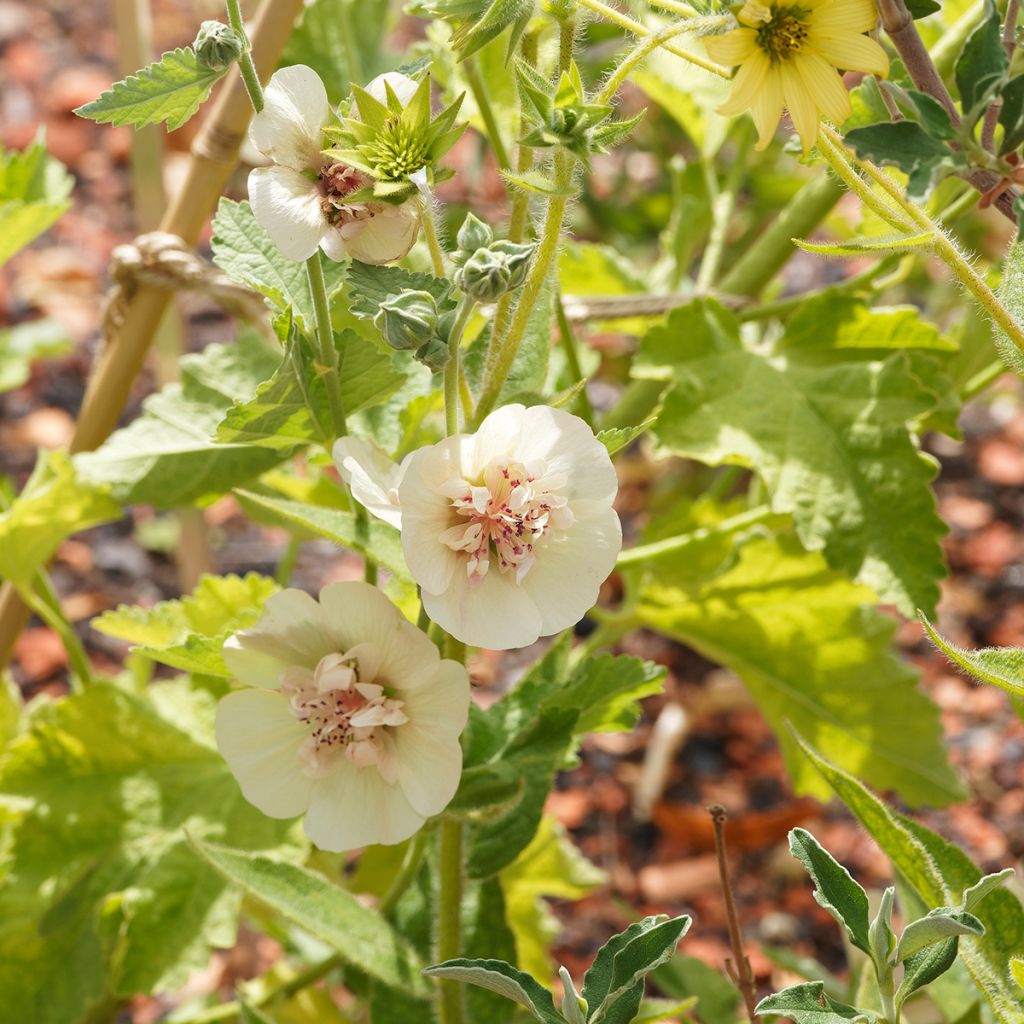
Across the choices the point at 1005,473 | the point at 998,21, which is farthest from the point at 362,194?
the point at 1005,473

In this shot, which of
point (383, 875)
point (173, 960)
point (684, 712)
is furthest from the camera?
point (684, 712)

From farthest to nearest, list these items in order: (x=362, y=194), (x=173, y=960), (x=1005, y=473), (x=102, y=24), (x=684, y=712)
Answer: (x=102, y=24)
(x=1005, y=473)
(x=684, y=712)
(x=173, y=960)
(x=362, y=194)

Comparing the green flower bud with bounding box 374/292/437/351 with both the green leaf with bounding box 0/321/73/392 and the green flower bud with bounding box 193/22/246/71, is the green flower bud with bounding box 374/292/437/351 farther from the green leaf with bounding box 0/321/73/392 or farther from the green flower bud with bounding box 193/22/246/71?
the green leaf with bounding box 0/321/73/392

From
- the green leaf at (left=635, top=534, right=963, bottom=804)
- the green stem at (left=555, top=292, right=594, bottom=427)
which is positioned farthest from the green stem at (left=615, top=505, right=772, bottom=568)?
the green stem at (left=555, top=292, right=594, bottom=427)

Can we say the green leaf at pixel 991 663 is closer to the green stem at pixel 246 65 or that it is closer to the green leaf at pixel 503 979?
the green leaf at pixel 503 979

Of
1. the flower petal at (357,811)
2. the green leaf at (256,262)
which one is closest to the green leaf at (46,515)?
the green leaf at (256,262)

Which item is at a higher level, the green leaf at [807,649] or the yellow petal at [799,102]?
the yellow petal at [799,102]

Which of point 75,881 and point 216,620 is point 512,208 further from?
point 75,881

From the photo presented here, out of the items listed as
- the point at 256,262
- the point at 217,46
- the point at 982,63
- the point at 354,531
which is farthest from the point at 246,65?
the point at 982,63
